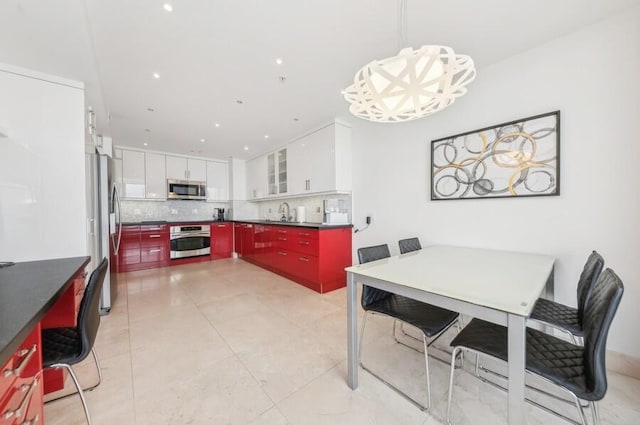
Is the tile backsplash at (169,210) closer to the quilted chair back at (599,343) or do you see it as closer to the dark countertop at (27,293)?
the dark countertop at (27,293)

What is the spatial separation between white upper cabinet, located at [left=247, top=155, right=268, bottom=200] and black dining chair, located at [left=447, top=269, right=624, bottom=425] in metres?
4.45

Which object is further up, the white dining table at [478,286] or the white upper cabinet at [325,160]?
the white upper cabinet at [325,160]

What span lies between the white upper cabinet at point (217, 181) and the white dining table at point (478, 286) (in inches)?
193

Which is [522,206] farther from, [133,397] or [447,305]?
A: [133,397]

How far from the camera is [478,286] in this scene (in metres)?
1.20

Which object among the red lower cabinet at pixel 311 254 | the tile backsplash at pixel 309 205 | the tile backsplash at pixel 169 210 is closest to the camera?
the red lower cabinet at pixel 311 254

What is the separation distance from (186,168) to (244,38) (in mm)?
4175

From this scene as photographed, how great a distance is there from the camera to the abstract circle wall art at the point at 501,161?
1937 mm

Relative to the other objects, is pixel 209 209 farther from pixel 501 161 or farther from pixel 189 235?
pixel 501 161

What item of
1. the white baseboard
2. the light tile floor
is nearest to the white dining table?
the light tile floor

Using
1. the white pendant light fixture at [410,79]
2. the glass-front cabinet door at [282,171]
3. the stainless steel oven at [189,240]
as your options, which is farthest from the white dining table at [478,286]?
the stainless steel oven at [189,240]

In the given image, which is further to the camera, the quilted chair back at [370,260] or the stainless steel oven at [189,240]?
the stainless steel oven at [189,240]

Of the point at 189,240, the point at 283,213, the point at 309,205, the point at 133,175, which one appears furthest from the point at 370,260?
the point at 133,175

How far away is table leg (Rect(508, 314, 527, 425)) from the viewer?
914 mm
